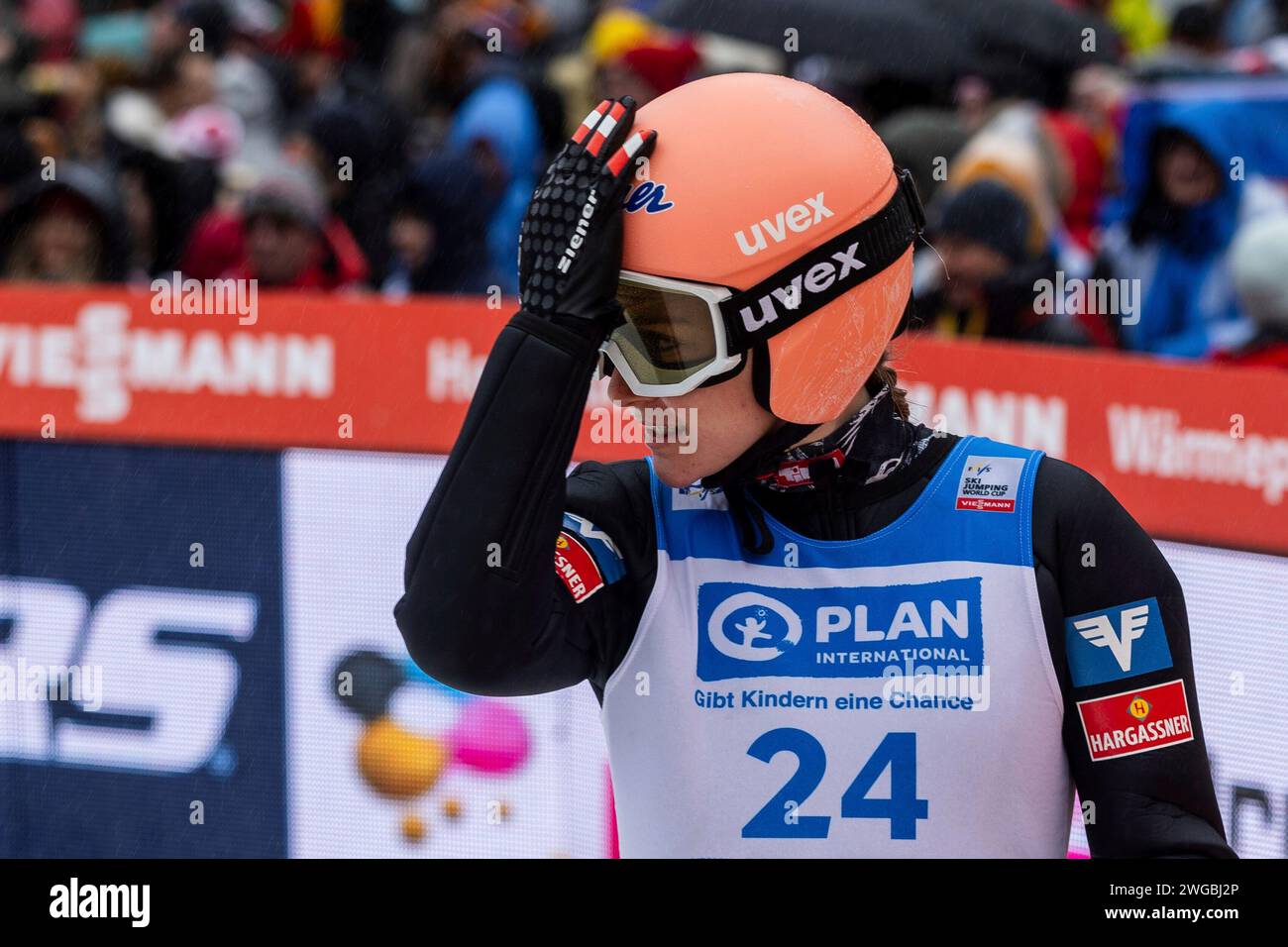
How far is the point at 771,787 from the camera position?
2.29 metres

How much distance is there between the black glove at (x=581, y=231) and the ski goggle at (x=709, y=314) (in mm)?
73

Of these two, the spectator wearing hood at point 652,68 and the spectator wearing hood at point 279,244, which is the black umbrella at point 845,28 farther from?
the spectator wearing hood at point 279,244

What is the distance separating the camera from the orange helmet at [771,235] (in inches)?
87.6

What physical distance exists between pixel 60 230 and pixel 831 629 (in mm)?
4962

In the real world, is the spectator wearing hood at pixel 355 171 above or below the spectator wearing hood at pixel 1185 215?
above

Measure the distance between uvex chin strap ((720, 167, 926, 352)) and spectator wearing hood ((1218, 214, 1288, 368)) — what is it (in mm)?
2633

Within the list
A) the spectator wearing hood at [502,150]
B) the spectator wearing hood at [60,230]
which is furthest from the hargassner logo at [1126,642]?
A: the spectator wearing hood at [60,230]

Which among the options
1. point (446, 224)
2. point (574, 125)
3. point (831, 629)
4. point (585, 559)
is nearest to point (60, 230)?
point (446, 224)

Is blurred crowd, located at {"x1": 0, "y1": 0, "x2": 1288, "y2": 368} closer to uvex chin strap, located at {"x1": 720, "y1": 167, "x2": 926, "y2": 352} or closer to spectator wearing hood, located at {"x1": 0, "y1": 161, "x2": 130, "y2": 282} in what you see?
spectator wearing hood, located at {"x1": 0, "y1": 161, "x2": 130, "y2": 282}

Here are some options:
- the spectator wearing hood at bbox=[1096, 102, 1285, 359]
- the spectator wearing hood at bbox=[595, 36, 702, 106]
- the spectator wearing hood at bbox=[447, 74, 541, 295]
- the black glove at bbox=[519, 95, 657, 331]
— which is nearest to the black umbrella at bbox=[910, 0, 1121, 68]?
the spectator wearing hood at bbox=[595, 36, 702, 106]

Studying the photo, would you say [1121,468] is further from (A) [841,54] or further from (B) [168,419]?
(A) [841,54]
